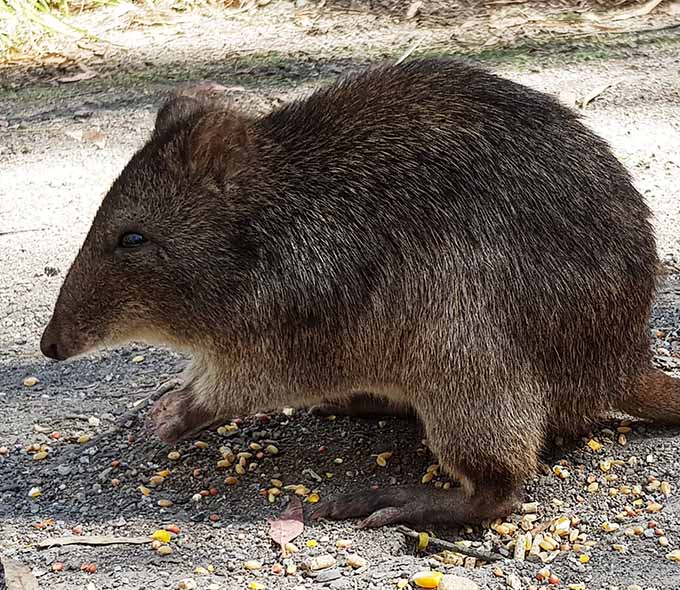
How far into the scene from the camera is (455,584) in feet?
12.6

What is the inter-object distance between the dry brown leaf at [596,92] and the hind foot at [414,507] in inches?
180

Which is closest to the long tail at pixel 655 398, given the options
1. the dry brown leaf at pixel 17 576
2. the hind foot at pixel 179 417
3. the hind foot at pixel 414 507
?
the hind foot at pixel 414 507

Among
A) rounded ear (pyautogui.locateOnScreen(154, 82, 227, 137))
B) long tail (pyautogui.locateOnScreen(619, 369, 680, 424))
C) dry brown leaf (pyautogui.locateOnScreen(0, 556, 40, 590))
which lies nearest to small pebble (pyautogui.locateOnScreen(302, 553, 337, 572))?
dry brown leaf (pyautogui.locateOnScreen(0, 556, 40, 590))

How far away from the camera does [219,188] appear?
4387mm

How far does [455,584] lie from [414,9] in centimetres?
735

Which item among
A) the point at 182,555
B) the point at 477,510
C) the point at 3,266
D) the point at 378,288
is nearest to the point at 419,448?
the point at 477,510

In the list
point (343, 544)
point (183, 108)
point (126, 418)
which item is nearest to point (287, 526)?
point (343, 544)

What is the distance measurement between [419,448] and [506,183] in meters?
1.23

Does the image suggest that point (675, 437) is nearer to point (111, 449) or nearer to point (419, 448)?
point (419, 448)

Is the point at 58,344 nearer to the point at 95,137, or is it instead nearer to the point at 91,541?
the point at 91,541

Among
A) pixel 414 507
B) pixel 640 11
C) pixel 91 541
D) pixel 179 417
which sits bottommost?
pixel 91 541

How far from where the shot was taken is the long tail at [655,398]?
452 cm

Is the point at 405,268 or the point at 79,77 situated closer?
the point at 405,268

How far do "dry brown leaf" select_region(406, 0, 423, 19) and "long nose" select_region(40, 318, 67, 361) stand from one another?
646 cm
